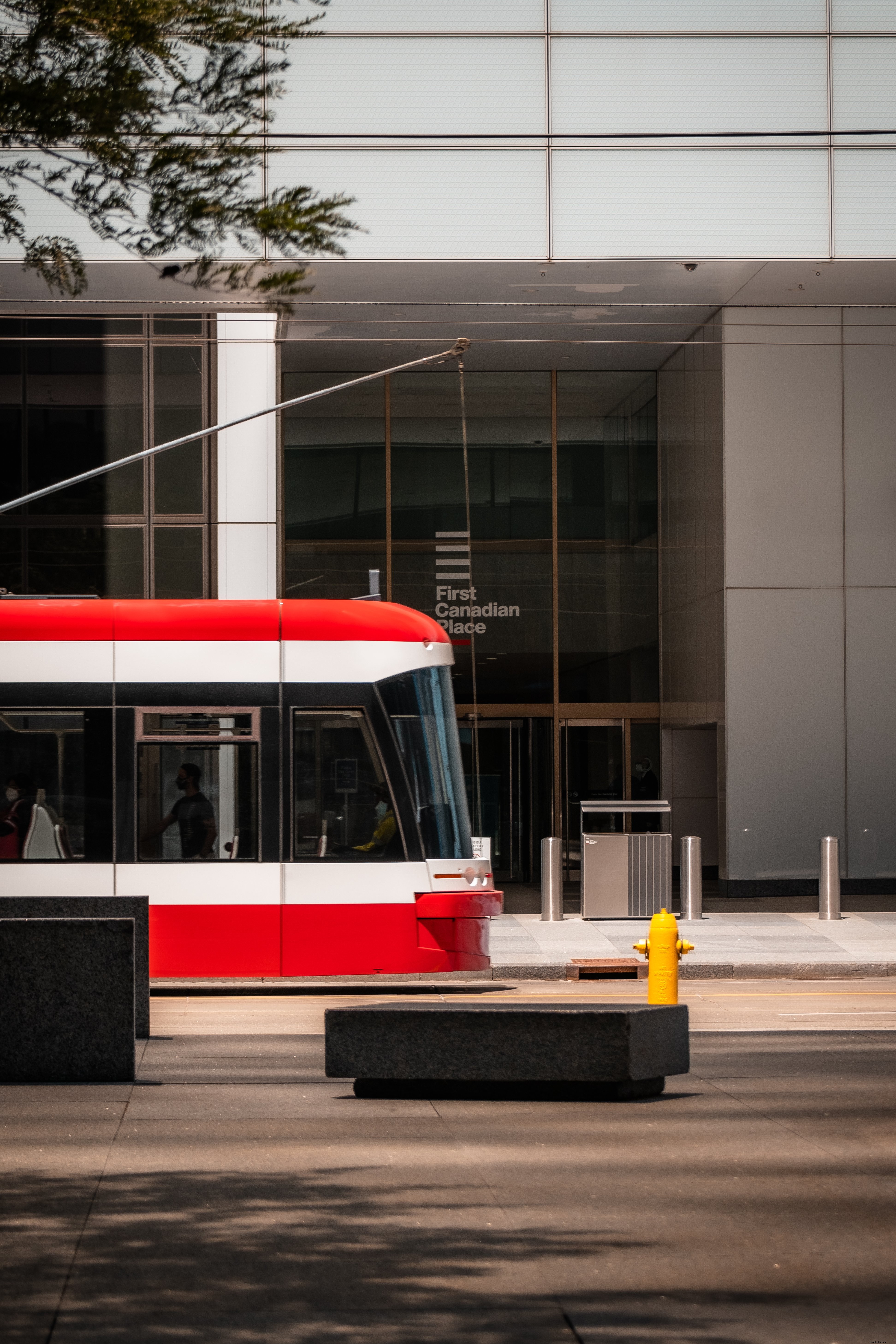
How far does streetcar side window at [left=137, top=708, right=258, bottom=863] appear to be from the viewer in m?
13.7

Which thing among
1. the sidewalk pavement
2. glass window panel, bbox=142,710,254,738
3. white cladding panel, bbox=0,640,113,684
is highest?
white cladding panel, bbox=0,640,113,684

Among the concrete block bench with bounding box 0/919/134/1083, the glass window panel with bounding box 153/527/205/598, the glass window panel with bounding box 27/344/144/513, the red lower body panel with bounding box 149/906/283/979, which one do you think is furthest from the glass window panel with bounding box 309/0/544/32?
the concrete block bench with bounding box 0/919/134/1083

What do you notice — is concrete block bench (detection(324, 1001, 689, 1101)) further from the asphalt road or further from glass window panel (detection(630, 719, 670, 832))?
glass window panel (detection(630, 719, 670, 832))

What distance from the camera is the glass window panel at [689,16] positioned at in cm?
2056

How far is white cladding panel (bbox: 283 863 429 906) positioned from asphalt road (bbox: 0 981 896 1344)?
13.4ft

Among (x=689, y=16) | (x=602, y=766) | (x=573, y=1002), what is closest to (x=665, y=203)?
(x=689, y=16)

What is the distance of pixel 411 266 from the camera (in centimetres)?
2067

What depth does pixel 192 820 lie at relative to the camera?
1375 cm

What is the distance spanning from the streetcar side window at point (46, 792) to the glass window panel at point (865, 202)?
1248 cm

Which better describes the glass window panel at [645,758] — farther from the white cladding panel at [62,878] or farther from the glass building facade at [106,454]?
the white cladding panel at [62,878]

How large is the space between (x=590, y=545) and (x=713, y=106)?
7.15 metres

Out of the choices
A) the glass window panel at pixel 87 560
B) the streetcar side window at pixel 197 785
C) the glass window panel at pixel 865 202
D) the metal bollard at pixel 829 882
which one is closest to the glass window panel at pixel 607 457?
A: the glass window panel at pixel 865 202

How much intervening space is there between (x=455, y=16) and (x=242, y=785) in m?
12.0

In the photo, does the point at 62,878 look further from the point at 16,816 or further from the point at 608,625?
the point at 608,625
